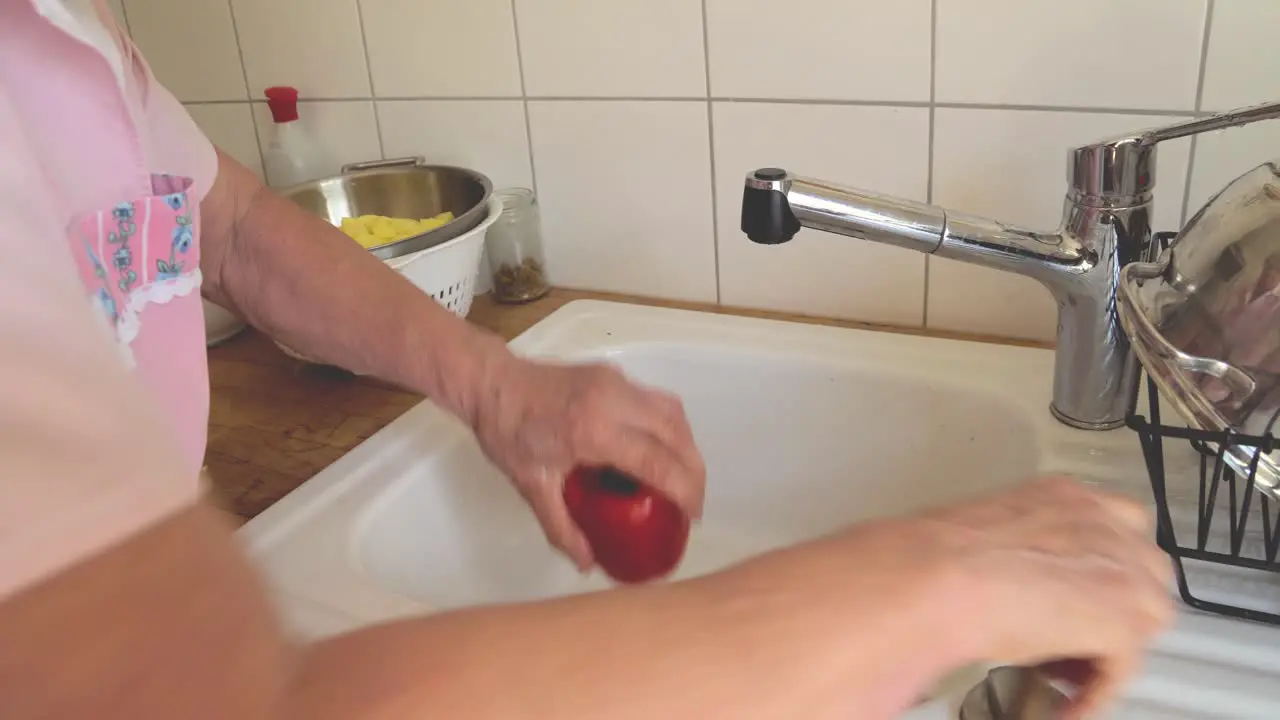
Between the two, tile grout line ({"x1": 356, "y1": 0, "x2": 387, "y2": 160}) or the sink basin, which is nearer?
the sink basin

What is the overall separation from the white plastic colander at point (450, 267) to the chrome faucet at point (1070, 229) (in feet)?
1.07

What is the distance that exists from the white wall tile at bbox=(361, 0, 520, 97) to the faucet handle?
0.54 m

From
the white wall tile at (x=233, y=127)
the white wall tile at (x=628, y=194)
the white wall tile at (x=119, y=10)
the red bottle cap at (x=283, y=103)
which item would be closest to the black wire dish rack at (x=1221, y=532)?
the white wall tile at (x=628, y=194)

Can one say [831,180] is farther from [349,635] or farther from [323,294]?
[349,635]

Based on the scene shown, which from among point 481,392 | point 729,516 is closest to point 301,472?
point 481,392

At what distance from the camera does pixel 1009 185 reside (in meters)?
0.80

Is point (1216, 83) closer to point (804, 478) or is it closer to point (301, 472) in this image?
point (804, 478)

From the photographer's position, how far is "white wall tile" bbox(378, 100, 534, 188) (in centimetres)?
99

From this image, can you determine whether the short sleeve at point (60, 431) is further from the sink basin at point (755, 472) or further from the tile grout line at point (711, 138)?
the tile grout line at point (711, 138)

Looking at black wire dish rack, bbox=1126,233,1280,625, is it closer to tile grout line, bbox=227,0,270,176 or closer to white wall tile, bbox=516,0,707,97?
white wall tile, bbox=516,0,707,97

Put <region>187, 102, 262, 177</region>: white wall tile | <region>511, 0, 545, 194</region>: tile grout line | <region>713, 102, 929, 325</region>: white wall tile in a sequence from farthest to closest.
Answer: <region>187, 102, 262, 177</region>: white wall tile < <region>511, 0, 545, 194</region>: tile grout line < <region>713, 102, 929, 325</region>: white wall tile

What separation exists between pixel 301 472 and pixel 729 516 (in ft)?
1.20

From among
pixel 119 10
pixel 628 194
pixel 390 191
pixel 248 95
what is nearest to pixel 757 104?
pixel 628 194

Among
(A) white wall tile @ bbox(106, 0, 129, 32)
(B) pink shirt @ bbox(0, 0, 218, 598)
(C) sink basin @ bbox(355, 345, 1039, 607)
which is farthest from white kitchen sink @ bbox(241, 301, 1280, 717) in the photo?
(A) white wall tile @ bbox(106, 0, 129, 32)
